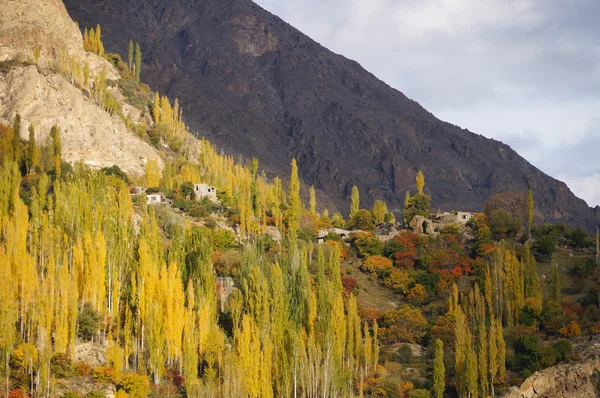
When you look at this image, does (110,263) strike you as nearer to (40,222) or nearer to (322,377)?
(40,222)

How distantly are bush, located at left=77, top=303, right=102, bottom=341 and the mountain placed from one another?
313ft

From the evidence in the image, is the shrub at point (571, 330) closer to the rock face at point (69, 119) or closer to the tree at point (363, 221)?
the tree at point (363, 221)

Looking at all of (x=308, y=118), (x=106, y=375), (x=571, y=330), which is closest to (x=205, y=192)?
(x=571, y=330)

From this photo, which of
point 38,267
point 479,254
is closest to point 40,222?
point 38,267

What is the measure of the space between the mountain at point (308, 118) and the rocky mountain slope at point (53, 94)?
47861 mm

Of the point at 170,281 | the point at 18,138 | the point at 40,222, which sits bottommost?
the point at 170,281

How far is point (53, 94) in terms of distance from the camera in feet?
271

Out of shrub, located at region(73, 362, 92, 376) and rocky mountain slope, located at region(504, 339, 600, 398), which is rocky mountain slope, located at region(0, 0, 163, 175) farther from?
rocky mountain slope, located at region(504, 339, 600, 398)

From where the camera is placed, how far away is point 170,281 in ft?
156

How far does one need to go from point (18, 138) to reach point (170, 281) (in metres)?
31.3

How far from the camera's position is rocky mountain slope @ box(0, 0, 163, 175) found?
3137 inches

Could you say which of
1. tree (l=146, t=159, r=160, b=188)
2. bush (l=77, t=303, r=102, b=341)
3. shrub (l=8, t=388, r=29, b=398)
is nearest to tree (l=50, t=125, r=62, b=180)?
tree (l=146, t=159, r=160, b=188)

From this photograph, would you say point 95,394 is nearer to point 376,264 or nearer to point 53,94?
point 376,264

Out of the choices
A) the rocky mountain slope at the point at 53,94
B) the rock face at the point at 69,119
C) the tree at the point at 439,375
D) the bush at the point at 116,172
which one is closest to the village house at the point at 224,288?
the tree at the point at 439,375
